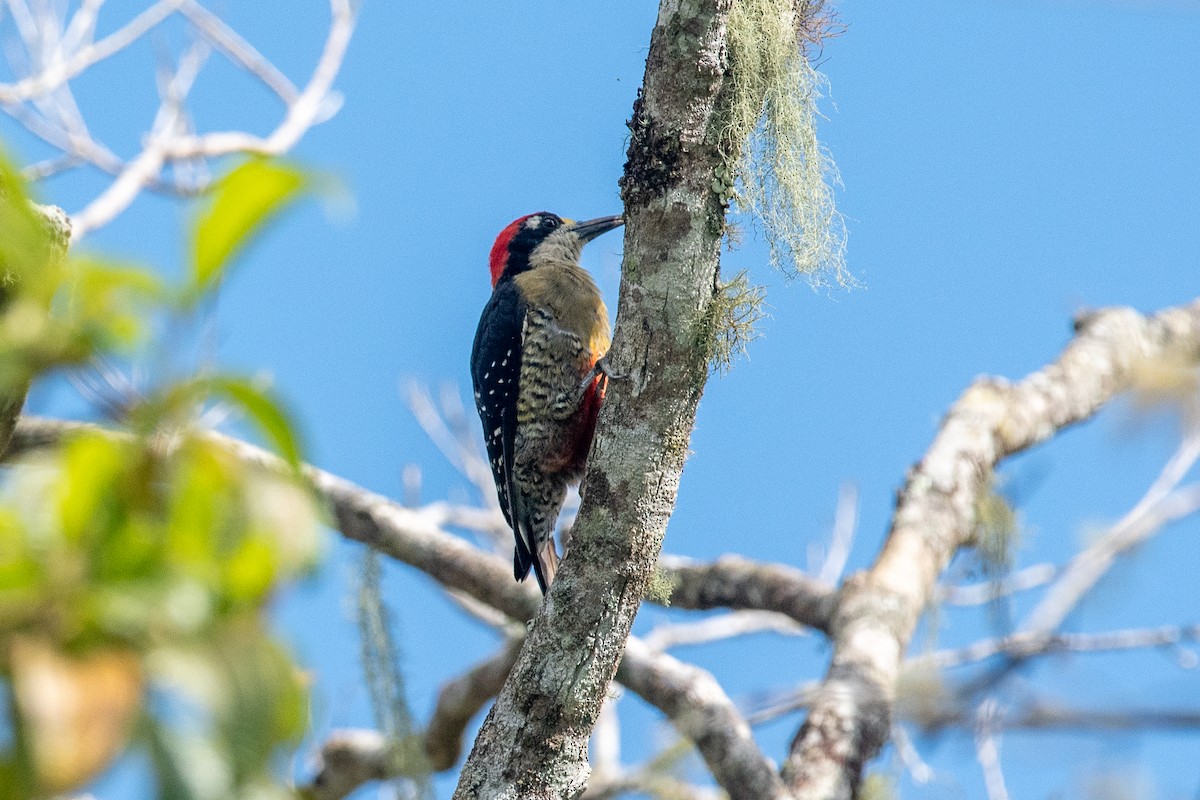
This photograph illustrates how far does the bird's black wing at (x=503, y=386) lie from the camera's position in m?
5.26

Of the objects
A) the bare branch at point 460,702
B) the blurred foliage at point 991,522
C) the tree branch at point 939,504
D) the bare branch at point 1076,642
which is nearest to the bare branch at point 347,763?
the bare branch at point 460,702

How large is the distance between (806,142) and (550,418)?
6.53ft

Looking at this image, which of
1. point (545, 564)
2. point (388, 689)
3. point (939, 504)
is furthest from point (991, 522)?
point (388, 689)

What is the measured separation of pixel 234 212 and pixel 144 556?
0.80 ft

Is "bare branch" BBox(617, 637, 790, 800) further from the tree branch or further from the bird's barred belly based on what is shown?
the bird's barred belly

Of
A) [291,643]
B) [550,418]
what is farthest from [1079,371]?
[291,643]

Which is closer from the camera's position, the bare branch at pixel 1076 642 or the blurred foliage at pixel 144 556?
the blurred foliage at pixel 144 556

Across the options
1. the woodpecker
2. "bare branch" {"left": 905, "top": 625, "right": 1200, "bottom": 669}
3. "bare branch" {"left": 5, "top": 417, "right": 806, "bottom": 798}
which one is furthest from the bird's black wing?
"bare branch" {"left": 905, "top": 625, "right": 1200, "bottom": 669}

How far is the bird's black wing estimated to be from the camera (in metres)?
5.26

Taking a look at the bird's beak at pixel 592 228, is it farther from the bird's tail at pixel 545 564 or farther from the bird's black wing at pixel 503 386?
the bird's tail at pixel 545 564

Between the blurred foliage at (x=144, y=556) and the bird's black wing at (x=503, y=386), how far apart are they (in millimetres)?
4374

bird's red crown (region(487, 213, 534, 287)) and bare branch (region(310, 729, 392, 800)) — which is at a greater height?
bird's red crown (region(487, 213, 534, 287))

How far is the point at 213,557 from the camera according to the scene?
0.83 meters

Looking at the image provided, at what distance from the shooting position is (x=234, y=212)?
80cm
